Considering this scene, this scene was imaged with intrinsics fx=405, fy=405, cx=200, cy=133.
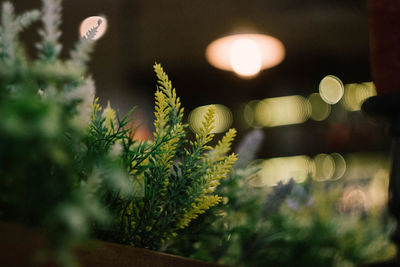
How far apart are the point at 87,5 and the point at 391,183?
3272 millimetres

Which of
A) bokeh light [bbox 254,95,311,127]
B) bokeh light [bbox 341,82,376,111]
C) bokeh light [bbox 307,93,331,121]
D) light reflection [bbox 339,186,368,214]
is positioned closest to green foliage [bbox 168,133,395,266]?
light reflection [bbox 339,186,368,214]

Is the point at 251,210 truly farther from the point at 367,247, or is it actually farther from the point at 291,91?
the point at 291,91

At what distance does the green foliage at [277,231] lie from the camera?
0.46 metres

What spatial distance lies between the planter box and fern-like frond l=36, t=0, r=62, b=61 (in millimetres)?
103

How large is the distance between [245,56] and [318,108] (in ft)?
8.79

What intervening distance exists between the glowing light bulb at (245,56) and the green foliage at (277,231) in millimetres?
2908

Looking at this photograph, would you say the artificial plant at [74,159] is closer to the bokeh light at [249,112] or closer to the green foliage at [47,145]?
the green foliage at [47,145]

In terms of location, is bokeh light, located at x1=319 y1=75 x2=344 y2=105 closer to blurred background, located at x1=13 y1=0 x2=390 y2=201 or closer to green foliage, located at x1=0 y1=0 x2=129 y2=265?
blurred background, located at x1=13 y1=0 x2=390 y2=201

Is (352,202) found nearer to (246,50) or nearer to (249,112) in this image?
(246,50)

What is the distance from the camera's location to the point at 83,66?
27 centimetres

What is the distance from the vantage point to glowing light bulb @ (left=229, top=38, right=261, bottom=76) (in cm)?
360

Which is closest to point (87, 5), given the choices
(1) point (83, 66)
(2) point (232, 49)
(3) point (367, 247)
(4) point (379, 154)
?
(2) point (232, 49)

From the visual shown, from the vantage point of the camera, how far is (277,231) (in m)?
0.56

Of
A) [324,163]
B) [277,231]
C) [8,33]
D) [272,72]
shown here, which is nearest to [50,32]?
[8,33]
